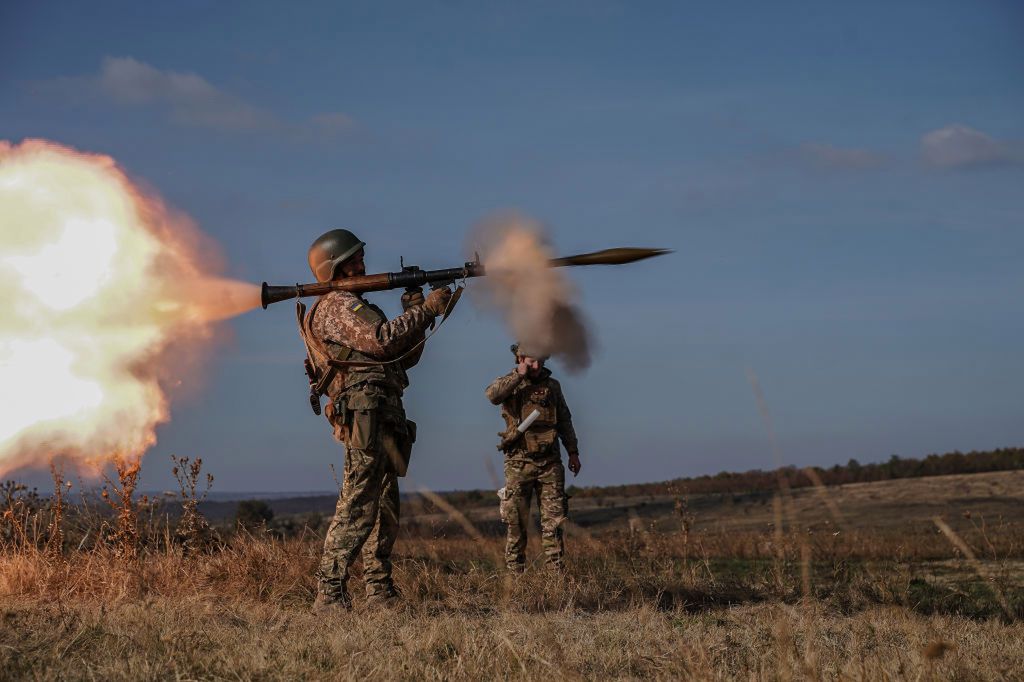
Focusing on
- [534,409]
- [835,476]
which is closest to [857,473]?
[835,476]

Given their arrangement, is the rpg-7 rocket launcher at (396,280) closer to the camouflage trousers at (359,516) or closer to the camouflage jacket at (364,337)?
the camouflage jacket at (364,337)

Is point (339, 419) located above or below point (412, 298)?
below

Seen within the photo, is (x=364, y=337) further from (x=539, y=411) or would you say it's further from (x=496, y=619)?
(x=539, y=411)

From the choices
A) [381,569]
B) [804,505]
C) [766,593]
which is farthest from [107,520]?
[804,505]

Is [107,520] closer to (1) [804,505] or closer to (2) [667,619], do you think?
(2) [667,619]

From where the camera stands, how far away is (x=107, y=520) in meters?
9.95

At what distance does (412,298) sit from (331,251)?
774mm

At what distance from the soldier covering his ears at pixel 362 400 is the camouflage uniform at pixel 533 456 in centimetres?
283

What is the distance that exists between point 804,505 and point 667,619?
84.9ft

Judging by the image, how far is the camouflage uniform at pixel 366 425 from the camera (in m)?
8.01

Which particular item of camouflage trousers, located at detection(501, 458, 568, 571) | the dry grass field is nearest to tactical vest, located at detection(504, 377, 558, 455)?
camouflage trousers, located at detection(501, 458, 568, 571)

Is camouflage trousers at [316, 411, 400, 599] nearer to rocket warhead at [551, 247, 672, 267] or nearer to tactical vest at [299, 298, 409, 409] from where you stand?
tactical vest at [299, 298, 409, 409]

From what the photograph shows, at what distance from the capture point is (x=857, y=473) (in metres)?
47.6

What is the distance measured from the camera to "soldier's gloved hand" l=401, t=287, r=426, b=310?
8.27 metres
